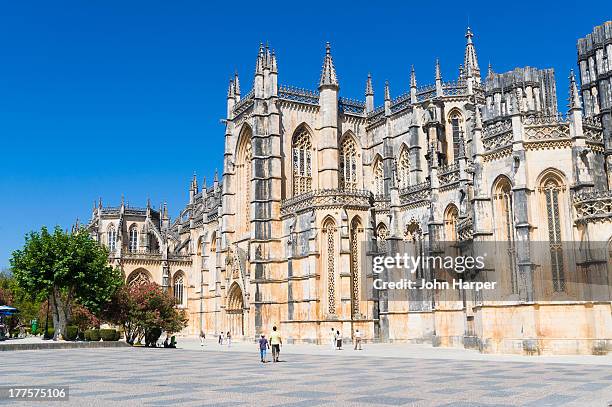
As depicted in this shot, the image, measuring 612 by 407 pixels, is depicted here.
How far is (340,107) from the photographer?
58812 millimetres

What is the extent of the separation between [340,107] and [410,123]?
8076 mm

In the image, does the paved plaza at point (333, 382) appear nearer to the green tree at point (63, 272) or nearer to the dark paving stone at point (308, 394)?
the dark paving stone at point (308, 394)

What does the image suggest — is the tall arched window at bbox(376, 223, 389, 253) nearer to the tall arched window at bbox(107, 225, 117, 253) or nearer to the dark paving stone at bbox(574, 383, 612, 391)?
the dark paving stone at bbox(574, 383, 612, 391)

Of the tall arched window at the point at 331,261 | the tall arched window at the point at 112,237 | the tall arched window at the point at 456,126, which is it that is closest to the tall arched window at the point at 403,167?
the tall arched window at the point at 456,126

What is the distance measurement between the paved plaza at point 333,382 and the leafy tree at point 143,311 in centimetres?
1874

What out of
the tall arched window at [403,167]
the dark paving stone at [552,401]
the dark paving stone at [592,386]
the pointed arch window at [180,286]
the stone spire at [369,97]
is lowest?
the dark paving stone at [592,386]

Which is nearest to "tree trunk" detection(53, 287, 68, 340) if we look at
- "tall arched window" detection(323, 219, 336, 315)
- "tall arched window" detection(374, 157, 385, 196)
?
"tall arched window" detection(323, 219, 336, 315)

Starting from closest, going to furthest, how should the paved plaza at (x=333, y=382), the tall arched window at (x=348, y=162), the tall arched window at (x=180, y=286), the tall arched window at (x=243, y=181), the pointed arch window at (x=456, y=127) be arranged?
1. the paved plaza at (x=333, y=382)
2. the pointed arch window at (x=456, y=127)
3. the tall arched window at (x=348, y=162)
4. the tall arched window at (x=243, y=181)
5. the tall arched window at (x=180, y=286)

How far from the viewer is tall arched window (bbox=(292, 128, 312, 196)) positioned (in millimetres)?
56500

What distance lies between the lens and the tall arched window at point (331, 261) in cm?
4750

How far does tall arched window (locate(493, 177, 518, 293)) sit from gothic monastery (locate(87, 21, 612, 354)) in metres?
→ 0.07

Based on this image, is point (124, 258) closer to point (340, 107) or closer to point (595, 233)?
point (340, 107)

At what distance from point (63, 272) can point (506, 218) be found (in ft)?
99.1

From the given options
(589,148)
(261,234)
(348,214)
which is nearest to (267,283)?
(261,234)
